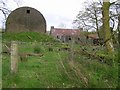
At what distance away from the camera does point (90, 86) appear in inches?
290

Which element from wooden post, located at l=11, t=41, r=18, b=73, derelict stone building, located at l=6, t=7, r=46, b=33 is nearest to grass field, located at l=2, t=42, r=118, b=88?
wooden post, located at l=11, t=41, r=18, b=73

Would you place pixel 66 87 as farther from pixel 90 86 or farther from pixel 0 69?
pixel 0 69

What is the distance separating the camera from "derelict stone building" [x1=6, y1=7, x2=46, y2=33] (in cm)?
5256

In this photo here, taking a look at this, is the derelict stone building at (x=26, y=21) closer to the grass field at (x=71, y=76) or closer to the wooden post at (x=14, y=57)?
the grass field at (x=71, y=76)

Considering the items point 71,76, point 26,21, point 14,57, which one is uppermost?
point 26,21

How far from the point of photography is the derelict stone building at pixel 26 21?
52562mm

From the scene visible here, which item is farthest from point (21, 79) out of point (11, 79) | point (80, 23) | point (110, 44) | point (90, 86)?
point (80, 23)

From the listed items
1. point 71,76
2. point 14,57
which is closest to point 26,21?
point 14,57

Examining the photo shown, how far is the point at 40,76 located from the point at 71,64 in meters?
1.41

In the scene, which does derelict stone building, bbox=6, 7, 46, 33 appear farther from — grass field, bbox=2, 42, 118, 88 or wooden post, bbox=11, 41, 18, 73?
wooden post, bbox=11, 41, 18, 73

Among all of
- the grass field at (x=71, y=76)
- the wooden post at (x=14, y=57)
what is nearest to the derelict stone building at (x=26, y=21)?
the grass field at (x=71, y=76)

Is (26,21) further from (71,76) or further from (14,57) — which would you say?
(71,76)

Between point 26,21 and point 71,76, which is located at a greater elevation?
point 26,21

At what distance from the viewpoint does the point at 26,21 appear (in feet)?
174
